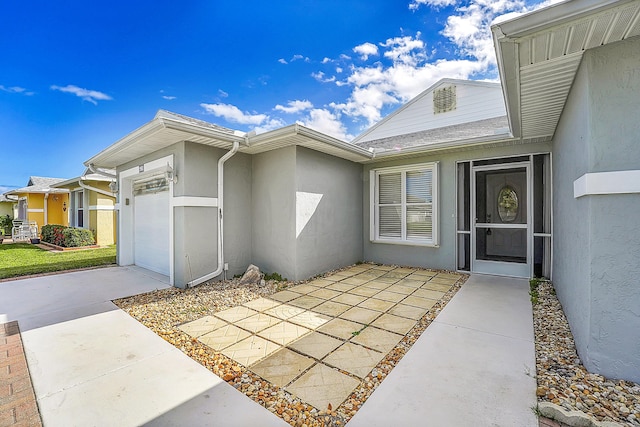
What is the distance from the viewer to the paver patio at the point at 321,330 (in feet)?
8.60

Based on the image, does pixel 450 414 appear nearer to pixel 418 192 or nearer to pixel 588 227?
pixel 588 227

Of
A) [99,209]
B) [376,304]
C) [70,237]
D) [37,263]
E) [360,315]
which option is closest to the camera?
[360,315]

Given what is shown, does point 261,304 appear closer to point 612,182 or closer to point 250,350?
point 250,350

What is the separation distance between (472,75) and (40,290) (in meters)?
14.9

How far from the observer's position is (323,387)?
245cm

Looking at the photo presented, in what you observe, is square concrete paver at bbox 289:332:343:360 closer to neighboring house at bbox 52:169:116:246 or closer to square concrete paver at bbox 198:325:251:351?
square concrete paver at bbox 198:325:251:351

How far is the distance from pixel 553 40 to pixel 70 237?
51.3 feet

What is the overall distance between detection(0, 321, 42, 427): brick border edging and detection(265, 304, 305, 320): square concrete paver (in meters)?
2.57

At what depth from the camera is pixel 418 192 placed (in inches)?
287

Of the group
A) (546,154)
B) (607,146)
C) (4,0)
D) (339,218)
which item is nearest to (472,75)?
(546,154)

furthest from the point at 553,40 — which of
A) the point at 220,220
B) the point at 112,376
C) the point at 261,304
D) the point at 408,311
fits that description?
the point at 220,220

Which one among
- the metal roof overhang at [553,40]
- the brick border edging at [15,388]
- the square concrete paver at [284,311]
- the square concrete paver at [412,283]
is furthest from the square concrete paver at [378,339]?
the metal roof overhang at [553,40]

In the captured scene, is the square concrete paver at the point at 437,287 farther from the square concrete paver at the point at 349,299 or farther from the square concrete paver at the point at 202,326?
the square concrete paver at the point at 202,326

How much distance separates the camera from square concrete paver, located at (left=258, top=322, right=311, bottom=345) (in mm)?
3396
